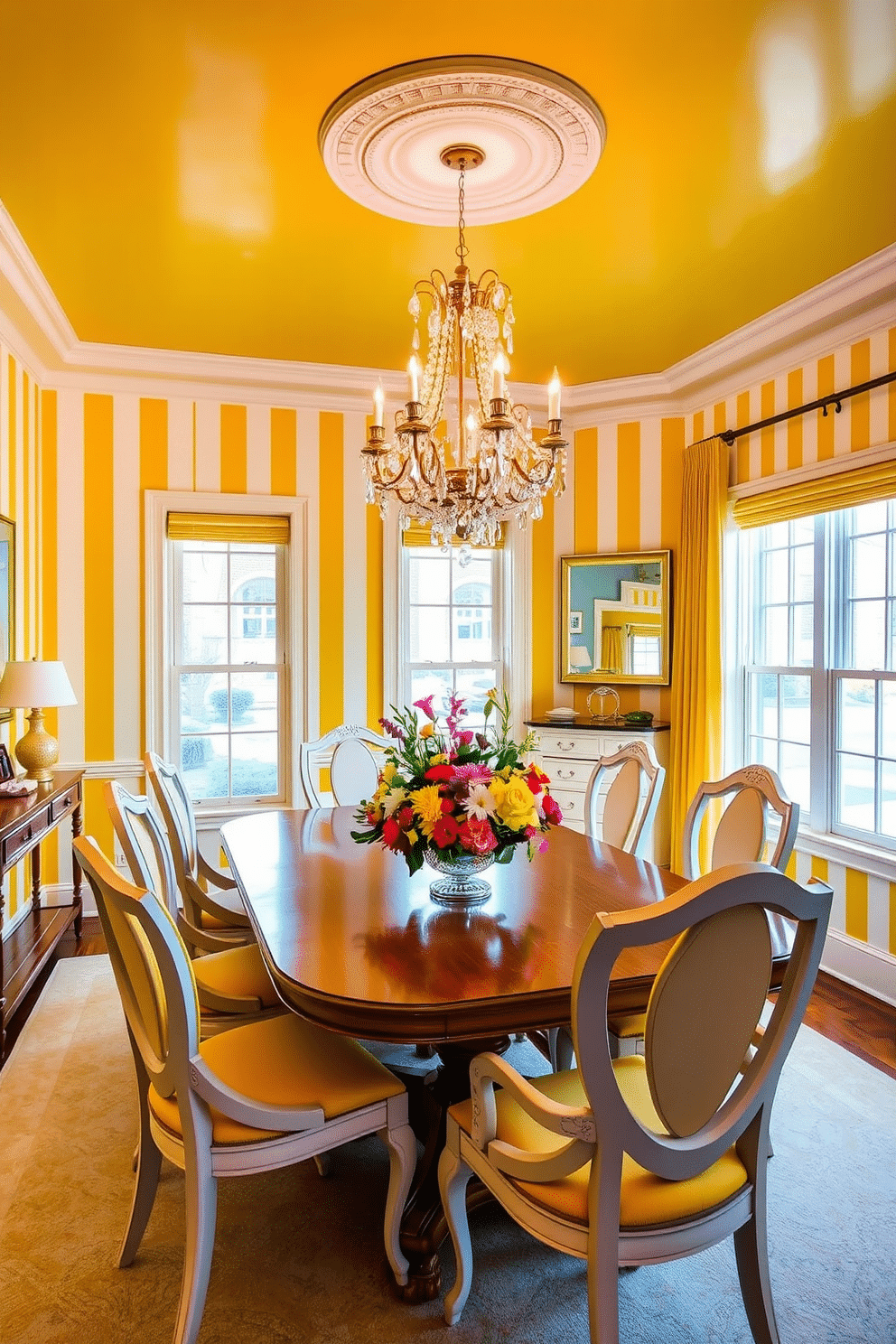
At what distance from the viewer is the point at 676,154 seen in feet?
8.51

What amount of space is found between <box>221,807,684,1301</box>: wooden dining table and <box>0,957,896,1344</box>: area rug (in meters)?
0.19

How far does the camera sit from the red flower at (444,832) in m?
2.00

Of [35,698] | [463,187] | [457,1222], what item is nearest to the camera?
[457,1222]

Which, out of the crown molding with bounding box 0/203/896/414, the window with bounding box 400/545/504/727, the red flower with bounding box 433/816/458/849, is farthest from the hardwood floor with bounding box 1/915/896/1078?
the crown molding with bounding box 0/203/896/414

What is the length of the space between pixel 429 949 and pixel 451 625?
3.38 meters

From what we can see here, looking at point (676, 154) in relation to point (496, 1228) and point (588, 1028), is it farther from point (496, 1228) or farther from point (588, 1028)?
point (496, 1228)

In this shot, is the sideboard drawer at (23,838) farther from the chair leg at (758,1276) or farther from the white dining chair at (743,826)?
the chair leg at (758,1276)

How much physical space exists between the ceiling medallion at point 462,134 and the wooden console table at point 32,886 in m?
2.38

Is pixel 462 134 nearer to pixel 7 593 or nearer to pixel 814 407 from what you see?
pixel 814 407

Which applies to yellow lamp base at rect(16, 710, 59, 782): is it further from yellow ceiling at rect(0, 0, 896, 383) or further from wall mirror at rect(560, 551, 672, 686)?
wall mirror at rect(560, 551, 672, 686)

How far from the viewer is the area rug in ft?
5.66

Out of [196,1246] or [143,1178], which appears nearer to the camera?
[196,1246]

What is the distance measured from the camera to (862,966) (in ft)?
11.7

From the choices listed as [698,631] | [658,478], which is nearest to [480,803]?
[698,631]
